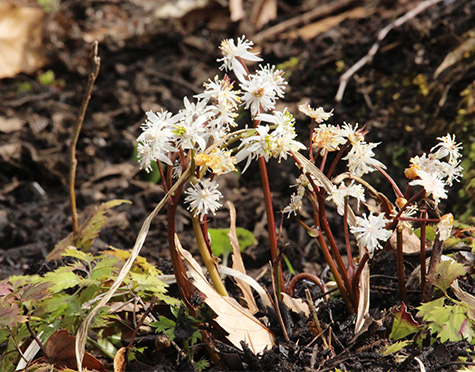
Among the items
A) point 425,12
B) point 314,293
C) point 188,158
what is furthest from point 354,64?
point 188,158

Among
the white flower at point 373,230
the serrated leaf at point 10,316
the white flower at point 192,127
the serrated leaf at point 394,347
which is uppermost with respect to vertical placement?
the white flower at point 192,127

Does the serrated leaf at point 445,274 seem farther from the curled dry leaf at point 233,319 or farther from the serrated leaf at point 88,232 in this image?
the serrated leaf at point 88,232

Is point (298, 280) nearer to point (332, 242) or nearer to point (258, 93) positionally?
point (332, 242)

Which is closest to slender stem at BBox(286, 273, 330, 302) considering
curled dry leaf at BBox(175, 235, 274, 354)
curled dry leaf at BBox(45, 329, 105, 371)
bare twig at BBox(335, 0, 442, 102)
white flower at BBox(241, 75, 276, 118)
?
curled dry leaf at BBox(175, 235, 274, 354)

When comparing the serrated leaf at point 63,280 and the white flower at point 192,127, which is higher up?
the white flower at point 192,127

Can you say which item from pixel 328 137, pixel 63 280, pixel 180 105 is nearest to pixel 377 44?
pixel 180 105

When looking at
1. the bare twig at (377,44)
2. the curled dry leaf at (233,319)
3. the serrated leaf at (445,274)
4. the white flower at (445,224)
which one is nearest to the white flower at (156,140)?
the curled dry leaf at (233,319)
